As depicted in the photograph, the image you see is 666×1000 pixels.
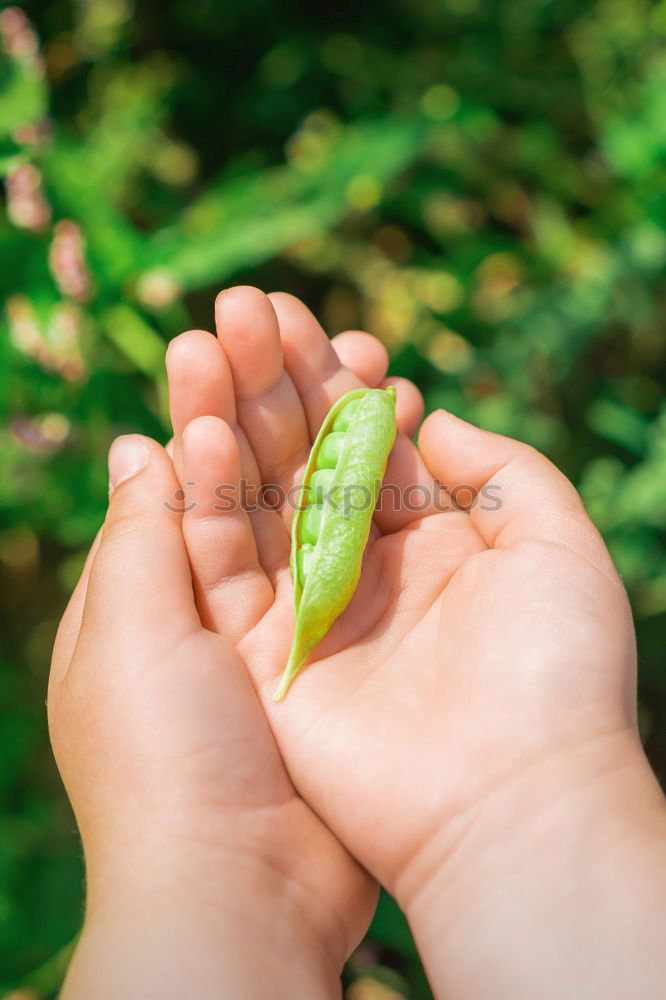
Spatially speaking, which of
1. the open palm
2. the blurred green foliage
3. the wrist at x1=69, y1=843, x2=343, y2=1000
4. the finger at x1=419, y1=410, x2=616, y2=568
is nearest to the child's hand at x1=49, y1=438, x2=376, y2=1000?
the wrist at x1=69, y1=843, x2=343, y2=1000

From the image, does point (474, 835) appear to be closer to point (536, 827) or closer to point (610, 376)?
point (536, 827)

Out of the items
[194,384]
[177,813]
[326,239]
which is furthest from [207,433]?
[326,239]

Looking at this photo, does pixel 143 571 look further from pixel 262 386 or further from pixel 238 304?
pixel 238 304

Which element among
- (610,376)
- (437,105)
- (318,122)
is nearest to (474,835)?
(610,376)

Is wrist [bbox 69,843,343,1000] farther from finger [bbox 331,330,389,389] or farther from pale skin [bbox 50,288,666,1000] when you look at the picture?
finger [bbox 331,330,389,389]

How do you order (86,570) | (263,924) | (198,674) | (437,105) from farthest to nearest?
(437,105) → (86,570) → (198,674) → (263,924)

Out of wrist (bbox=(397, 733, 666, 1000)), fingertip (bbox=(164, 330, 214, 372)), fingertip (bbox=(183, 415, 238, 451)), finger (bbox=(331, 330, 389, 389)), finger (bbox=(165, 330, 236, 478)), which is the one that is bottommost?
wrist (bbox=(397, 733, 666, 1000))

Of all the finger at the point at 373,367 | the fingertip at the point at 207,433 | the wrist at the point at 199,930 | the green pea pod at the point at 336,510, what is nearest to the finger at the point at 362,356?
the finger at the point at 373,367

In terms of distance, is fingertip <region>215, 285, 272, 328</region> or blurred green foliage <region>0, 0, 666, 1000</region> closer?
fingertip <region>215, 285, 272, 328</region>
